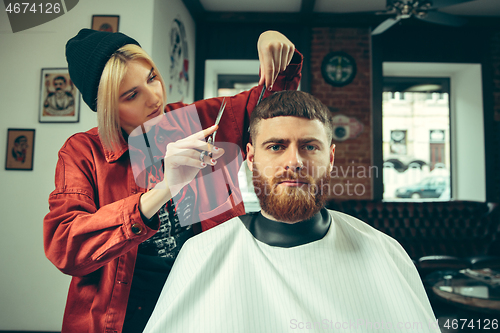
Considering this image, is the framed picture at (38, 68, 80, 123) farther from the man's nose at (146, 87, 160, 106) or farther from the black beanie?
the man's nose at (146, 87, 160, 106)

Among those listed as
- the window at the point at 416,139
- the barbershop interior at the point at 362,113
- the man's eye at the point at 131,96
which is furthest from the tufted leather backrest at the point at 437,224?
the man's eye at the point at 131,96

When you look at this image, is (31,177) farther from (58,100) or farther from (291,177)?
(291,177)

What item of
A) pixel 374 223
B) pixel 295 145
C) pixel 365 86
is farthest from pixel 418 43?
pixel 295 145

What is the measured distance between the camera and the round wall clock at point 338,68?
4066 mm

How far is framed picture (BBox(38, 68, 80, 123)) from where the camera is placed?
1.98 metres

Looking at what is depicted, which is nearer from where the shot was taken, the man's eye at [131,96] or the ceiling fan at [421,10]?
the man's eye at [131,96]

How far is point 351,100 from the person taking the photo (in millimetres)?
4082

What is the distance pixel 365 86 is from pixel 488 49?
1822 mm

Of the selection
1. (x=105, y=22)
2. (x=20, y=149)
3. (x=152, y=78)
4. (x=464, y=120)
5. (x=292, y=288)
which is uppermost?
(x=105, y=22)

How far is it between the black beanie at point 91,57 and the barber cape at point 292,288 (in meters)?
0.66

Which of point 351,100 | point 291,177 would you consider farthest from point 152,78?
point 351,100

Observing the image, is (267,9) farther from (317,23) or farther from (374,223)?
(374,223)

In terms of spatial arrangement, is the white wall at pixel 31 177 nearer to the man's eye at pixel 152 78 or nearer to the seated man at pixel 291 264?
the man's eye at pixel 152 78

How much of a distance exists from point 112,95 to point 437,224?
379 centimetres
